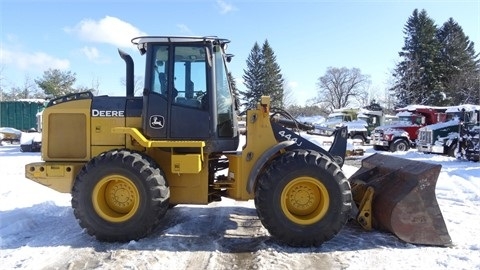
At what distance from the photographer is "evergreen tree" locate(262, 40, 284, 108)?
59.8m

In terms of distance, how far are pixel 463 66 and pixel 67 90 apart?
48.1 m

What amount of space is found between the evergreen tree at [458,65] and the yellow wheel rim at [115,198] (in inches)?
1761

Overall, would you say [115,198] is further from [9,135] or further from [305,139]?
[9,135]

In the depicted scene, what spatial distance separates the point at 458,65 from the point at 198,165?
171 ft

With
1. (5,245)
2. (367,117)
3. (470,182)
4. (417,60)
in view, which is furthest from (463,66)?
(5,245)

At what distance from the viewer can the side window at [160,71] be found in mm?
5812

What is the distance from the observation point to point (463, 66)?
162ft

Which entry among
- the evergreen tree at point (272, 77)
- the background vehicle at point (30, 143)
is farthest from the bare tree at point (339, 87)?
the background vehicle at point (30, 143)

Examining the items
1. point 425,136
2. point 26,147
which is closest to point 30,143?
point 26,147

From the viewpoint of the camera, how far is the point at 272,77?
200 feet

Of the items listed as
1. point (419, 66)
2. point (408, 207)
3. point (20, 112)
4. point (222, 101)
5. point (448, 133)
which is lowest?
point (408, 207)

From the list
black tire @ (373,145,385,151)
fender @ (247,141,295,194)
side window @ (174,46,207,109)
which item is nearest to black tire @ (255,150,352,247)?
fender @ (247,141,295,194)

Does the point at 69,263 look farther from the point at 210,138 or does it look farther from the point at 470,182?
the point at 470,182

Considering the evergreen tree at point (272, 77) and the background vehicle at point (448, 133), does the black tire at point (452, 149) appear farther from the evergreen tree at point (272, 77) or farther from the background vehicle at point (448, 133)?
the evergreen tree at point (272, 77)
